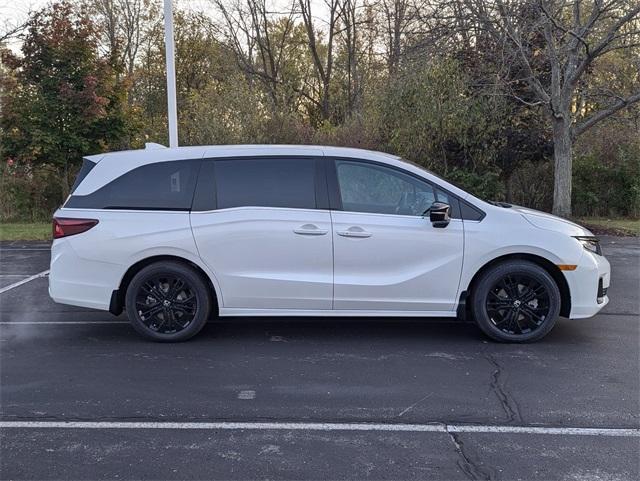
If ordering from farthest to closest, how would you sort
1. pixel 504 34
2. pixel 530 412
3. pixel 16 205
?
pixel 16 205
pixel 504 34
pixel 530 412

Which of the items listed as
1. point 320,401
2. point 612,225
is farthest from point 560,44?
point 320,401

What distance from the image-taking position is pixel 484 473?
11.5 ft

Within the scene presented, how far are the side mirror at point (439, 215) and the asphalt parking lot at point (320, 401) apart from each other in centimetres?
115

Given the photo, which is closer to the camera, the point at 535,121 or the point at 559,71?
the point at 559,71

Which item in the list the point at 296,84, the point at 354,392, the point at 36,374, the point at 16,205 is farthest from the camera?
the point at 296,84

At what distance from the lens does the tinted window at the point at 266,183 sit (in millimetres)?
5848

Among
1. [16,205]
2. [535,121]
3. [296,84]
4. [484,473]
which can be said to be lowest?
[484,473]

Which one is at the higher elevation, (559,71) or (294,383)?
(559,71)

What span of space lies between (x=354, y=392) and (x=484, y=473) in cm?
136

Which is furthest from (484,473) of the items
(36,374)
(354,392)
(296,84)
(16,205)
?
(296,84)

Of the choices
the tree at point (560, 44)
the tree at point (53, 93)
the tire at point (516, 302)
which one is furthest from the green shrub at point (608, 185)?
the tree at point (53, 93)

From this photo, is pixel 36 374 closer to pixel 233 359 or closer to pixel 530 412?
pixel 233 359

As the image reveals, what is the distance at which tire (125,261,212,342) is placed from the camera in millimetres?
5797

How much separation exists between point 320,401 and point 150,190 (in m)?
2.69
